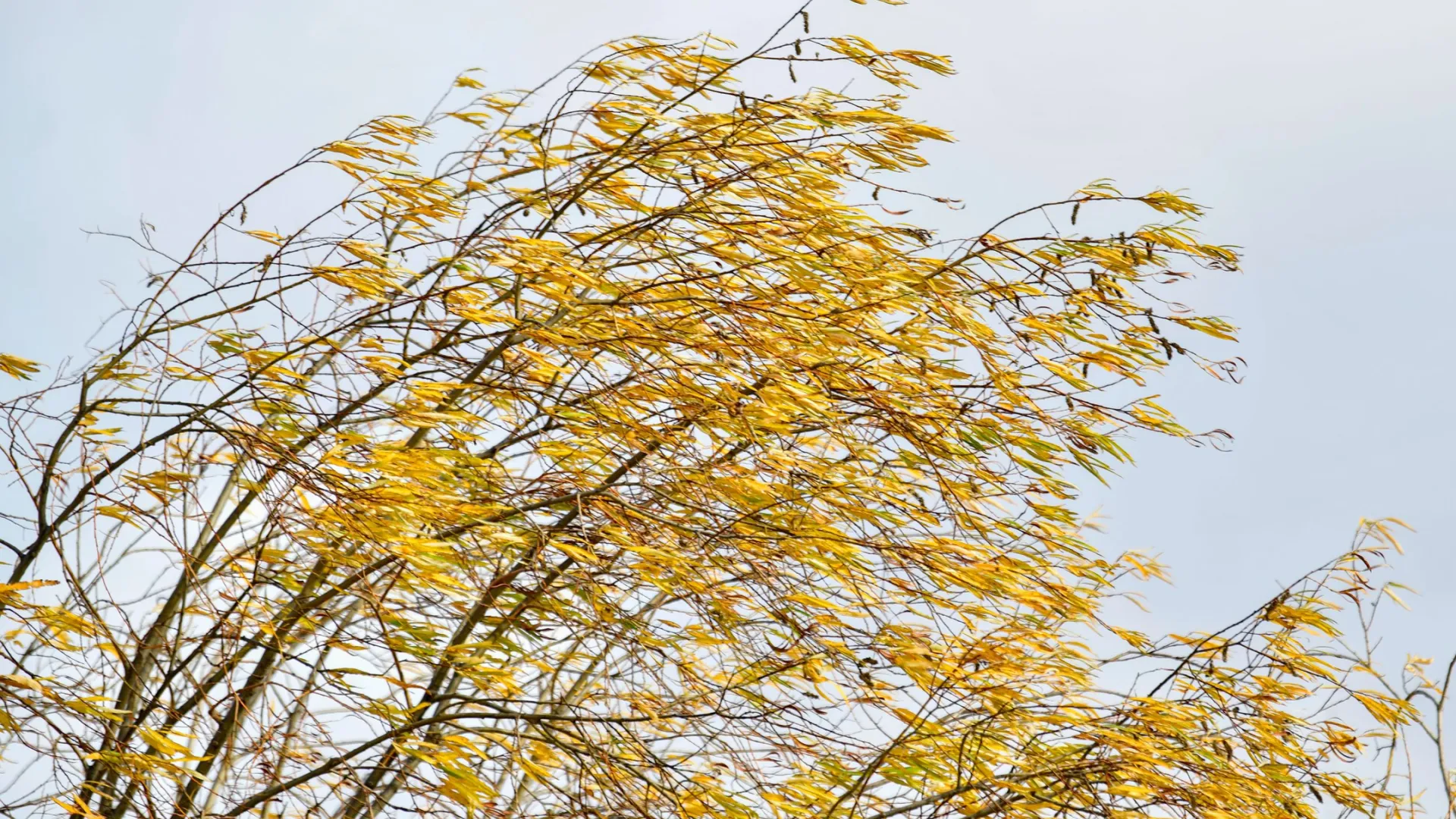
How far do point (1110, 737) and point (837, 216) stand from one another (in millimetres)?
1511

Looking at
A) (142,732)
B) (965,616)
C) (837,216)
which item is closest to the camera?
(142,732)

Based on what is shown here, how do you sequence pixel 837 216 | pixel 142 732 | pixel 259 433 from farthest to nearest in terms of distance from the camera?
pixel 837 216, pixel 259 433, pixel 142 732

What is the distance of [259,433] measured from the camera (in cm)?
314

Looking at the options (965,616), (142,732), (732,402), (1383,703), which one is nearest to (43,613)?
(142,732)

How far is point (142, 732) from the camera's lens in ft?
9.57

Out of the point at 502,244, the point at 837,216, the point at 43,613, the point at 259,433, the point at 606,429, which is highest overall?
the point at 837,216

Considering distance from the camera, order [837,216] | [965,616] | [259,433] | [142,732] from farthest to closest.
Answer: [837,216], [965,616], [259,433], [142,732]

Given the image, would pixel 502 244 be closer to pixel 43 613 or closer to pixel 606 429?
pixel 606 429

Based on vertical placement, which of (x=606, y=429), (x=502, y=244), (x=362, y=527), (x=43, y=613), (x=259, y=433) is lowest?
(x=43, y=613)

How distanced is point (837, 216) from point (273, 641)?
189cm

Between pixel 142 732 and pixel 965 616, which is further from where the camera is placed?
pixel 965 616

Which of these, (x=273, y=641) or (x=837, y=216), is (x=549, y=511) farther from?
(x=837, y=216)

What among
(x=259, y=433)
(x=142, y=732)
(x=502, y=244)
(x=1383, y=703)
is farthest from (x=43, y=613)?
(x=1383, y=703)

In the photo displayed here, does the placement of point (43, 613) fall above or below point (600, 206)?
below
